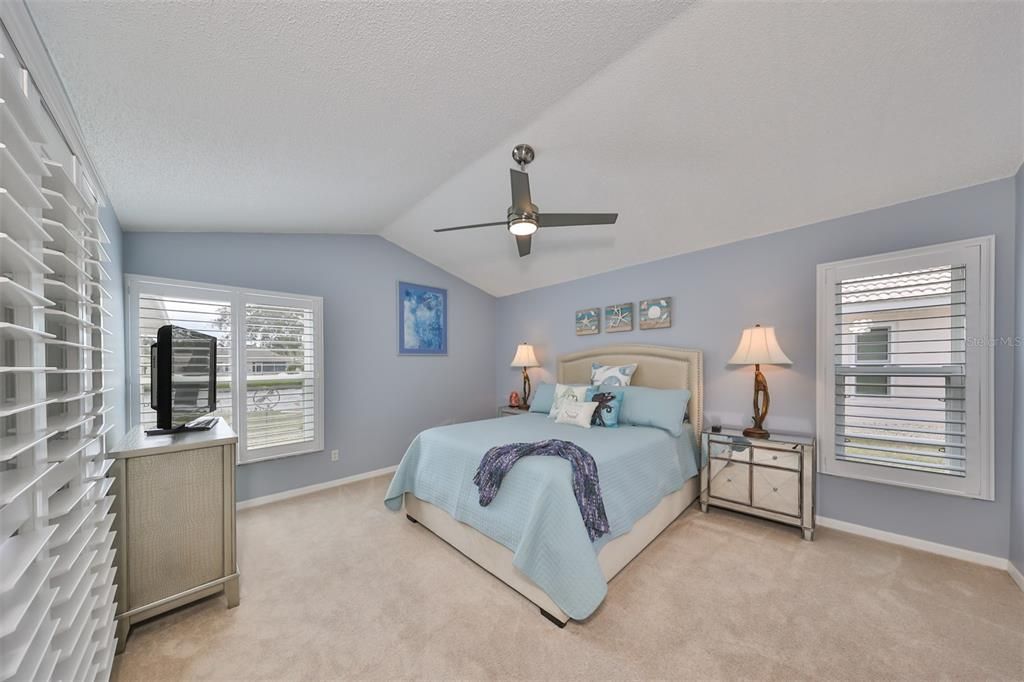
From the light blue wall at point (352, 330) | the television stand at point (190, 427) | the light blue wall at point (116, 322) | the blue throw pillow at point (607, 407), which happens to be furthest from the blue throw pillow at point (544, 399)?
the light blue wall at point (116, 322)

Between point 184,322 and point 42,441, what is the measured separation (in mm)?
2484

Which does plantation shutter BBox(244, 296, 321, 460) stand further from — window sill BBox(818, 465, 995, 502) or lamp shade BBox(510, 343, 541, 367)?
window sill BBox(818, 465, 995, 502)

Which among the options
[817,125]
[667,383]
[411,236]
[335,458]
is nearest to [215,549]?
[335,458]

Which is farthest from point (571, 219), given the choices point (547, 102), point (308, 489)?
point (308, 489)

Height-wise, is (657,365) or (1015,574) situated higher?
(657,365)

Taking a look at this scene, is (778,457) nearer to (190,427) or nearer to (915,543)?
(915,543)

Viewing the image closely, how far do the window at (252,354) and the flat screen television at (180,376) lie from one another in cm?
85

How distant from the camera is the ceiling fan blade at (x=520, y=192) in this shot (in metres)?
2.11

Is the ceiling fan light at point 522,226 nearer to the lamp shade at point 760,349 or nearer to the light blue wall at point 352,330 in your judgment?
the lamp shade at point 760,349

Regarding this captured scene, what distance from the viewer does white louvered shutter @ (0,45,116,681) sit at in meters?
0.82

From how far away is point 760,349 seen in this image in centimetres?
292

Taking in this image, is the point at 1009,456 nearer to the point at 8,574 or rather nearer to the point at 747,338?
the point at 747,338

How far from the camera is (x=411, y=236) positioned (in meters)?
4.17

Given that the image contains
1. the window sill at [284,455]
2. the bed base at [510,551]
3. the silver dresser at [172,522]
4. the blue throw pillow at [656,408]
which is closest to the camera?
the silver dresser at [172,522]
